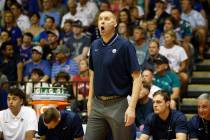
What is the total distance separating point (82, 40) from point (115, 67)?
652 cm

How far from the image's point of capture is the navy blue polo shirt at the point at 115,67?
248 inches

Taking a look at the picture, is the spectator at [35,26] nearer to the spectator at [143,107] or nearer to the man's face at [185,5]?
the man's face at [185,5]

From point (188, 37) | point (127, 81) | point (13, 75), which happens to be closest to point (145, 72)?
point (188, 37)

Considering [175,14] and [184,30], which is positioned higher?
[175,14]

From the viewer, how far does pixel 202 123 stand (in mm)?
8242

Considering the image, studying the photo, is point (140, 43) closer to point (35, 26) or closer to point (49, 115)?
point (35, 26)

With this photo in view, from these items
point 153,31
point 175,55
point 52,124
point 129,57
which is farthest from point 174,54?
point 129,57

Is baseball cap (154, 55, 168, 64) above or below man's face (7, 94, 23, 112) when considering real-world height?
above

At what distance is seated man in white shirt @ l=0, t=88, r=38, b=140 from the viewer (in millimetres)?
9117

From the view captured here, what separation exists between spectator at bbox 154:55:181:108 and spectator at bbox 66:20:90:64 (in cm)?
207

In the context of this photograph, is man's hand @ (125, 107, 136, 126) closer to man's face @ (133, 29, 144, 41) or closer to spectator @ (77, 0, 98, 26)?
man's face @ (133, 29, 144, 41)

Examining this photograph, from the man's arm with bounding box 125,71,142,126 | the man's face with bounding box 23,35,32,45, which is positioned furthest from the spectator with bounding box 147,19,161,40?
the man's arm with bounding box 125,71,142,126

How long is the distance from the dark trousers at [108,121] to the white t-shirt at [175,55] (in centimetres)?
526

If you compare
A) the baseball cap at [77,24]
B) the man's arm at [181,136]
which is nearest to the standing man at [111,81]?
the man's arm at [181,136]
